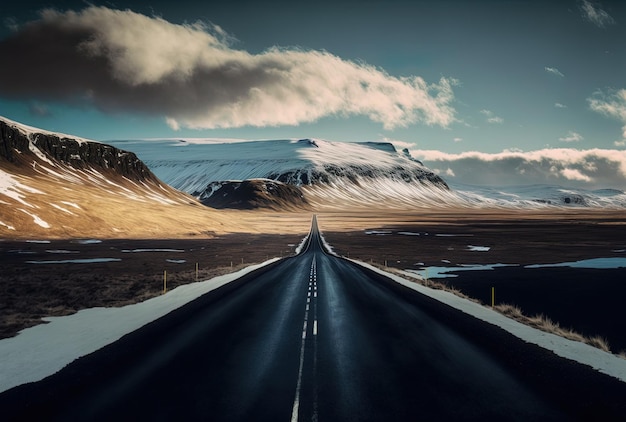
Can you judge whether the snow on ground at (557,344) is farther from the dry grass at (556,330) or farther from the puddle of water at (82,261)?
the puddle of water at (82,261)

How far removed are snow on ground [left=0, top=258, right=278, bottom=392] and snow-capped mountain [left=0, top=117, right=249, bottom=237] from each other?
61.1 m

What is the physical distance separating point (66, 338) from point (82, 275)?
20.4m

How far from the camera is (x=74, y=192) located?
104 m

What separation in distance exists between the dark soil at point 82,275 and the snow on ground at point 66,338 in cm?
111

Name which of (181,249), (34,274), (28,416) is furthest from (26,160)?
(28,416)

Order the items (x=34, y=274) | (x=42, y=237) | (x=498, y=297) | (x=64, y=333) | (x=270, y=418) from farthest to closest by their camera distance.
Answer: (x=42, y=237), (x=34, y=274), (x=498, y=297), (x=64, y=333), (x=270, y=418)

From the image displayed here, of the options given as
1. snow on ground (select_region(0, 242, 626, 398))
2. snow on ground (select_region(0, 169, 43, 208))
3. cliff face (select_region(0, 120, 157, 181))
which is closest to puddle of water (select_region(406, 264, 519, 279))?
snow on ground (select_region(0, 242, 626, 398))

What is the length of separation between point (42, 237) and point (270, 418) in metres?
73.4

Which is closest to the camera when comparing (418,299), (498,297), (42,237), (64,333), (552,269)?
(64,333)

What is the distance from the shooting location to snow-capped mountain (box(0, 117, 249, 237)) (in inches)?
2921

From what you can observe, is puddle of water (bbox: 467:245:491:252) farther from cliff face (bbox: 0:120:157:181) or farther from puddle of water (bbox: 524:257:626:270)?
cliff face (bbox: 0:120:157:181)

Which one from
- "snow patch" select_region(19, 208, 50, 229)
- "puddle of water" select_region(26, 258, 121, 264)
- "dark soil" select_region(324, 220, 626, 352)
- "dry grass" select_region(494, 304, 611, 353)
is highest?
"snow patch" select_region(19, 208, 50, 229)

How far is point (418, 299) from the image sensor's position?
21500mm

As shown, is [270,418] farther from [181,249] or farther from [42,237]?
[42,237]
